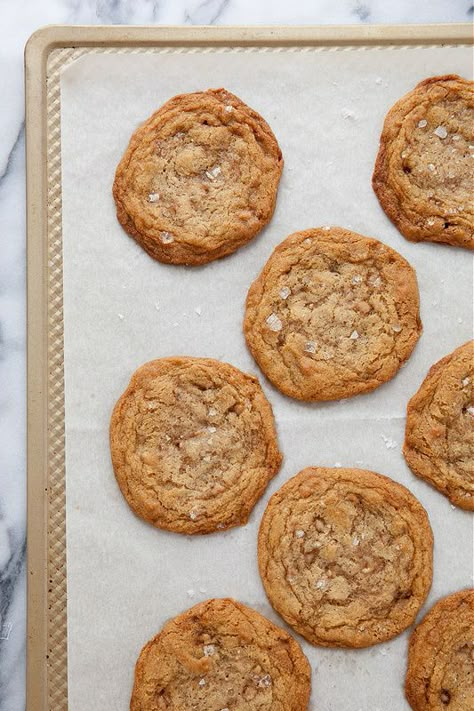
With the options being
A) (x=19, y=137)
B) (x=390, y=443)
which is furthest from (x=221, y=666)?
(x=19, y=137)

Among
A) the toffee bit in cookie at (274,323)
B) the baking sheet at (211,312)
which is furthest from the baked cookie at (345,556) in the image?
the toffee bit in cookie at (274,323)

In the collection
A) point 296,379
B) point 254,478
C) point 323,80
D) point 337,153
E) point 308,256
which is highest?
point 323,80

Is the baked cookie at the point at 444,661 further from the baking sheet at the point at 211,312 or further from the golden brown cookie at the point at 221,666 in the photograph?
the golden brown cookie at the point at 221,666

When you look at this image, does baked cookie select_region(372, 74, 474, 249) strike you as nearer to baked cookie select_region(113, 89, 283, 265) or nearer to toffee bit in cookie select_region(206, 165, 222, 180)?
baked cookie select_region(113, 89, 283, 265)

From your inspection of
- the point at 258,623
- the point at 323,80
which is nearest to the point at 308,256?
the point at 323,80

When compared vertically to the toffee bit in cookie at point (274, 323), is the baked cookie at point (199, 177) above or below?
above

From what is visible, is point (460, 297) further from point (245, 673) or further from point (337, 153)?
point (245, 673)

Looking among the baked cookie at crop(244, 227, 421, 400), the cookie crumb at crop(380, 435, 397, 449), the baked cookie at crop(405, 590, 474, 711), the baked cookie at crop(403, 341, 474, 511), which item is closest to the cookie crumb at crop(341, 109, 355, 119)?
the baked cookie at crop(244, 227, 421, 400)
